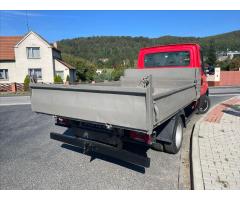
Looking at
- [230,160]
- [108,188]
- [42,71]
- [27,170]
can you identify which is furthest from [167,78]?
[42,71]

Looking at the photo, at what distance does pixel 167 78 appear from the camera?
258 inches

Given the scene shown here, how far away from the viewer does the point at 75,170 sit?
4285 mm

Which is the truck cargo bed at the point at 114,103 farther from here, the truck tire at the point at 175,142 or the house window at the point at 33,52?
the house window at the point at 33,52

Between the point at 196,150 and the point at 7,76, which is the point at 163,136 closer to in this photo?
the point at 196,150

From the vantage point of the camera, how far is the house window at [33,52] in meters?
30.8

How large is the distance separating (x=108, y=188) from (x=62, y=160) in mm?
1501

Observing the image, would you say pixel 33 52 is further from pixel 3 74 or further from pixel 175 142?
pixel 175 142

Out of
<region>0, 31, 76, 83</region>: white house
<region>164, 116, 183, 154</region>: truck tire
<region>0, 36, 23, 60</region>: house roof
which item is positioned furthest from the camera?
<region>0, 36, 23, 60</region>: house roof

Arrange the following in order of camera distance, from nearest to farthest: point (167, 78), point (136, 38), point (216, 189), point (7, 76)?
point (216, 189), point (167, 78), point (7, 76), point (136, 38)

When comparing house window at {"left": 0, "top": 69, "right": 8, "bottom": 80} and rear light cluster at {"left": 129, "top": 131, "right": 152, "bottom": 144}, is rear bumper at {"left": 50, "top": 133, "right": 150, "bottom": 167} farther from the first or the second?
house window at {"left": 0, "top": 69, "right": 8, "bottom": 80}

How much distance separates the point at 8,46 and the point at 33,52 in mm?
3823

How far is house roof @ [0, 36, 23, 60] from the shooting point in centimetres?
3044

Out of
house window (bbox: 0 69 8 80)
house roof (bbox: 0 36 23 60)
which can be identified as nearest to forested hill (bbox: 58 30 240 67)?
house roof (bbox: 0 36 23 60)

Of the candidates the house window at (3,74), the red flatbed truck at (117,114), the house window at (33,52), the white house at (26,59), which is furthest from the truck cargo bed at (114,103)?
the house window at (3,74)
